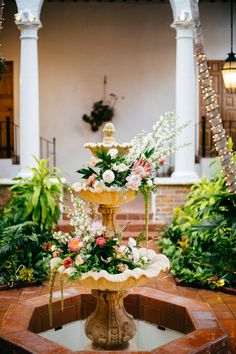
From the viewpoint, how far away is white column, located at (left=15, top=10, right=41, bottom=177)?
9.61 metres

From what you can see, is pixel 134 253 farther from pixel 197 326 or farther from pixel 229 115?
pixel 229 115

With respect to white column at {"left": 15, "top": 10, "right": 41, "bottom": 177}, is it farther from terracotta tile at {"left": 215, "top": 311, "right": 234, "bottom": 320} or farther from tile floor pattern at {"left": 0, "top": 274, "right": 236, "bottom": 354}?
terracotta tile at {"left": 215, "top": 311, "right": 234, "bottom": 320}

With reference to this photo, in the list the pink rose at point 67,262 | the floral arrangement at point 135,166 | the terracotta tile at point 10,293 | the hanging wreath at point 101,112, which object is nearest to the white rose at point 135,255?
the floral arrangement at point 135,166

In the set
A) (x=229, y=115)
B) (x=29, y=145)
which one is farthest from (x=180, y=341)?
(x=229, y=115)

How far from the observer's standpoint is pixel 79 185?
4875 millimetres

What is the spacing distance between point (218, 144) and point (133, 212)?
3172 millimetres

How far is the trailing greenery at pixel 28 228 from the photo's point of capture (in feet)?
23.6

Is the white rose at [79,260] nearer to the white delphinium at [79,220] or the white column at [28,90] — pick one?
the white delphinium at [79,220]

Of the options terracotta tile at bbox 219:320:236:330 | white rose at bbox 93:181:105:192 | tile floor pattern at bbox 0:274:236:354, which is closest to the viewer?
white rose at bbox 93:181:105:192

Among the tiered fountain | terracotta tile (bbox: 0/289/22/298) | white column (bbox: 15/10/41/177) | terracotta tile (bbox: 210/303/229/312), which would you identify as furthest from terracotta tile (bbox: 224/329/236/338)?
white column (bbox: 15/10/41/177)

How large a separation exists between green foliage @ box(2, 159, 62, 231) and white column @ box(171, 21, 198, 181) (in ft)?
7.63

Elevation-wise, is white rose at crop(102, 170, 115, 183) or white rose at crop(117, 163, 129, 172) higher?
white rose at crop(117, 163, 129, 172)

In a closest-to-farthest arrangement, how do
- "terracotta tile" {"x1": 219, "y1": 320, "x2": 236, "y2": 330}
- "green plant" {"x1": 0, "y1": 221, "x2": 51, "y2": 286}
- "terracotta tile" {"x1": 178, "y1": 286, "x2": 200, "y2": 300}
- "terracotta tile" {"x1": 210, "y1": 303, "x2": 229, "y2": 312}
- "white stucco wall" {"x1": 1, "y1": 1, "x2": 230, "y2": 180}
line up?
"terracotta tile" {"x1": 219, "y1": 320, "x2": 236, "y2": 330} → "terracotta tile" {"x1": 210, "y1": 303, "x2": 229, "y2": 312} → "terracotta tile" {"x1": 178, "y1": 286, "x2": 200, "y2": 300} → "green plant" {"x1": 0, "y1": 221, "x2": 51, "y2": 286} → "white stucco wall" {"x1": 1, "y1": 1, "x2": 230, "y2": 180}

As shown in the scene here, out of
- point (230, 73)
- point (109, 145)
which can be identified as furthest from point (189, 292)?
point (230, 73)
